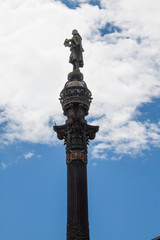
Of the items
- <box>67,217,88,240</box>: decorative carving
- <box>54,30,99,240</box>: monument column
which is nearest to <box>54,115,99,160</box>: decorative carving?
<box>54,30,99,240</box>: monument column

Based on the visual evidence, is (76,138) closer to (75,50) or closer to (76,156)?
(76,156)

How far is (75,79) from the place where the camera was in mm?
48594

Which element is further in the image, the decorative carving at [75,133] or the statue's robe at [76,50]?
the statue's robe at [76,50]

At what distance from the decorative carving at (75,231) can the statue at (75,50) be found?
837 inches

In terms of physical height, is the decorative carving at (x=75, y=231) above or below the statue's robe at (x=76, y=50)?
below

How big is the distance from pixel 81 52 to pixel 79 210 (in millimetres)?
22366

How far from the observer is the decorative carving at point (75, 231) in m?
37.7

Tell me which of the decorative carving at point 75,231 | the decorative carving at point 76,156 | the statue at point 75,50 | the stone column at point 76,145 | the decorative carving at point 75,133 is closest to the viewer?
the decorative carving at point 75,231

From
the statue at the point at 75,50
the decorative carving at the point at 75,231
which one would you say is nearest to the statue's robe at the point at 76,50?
the statue at the point at 75,50

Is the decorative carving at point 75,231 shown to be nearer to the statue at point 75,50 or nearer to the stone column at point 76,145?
the stone column at point 76,145

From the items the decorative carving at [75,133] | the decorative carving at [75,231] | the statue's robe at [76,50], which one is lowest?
the decorative carving at [75,231]

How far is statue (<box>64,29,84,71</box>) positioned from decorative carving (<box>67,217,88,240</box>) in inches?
837

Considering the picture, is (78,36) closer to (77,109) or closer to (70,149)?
(77,109)

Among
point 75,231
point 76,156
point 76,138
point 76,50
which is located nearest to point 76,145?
point 76,138
